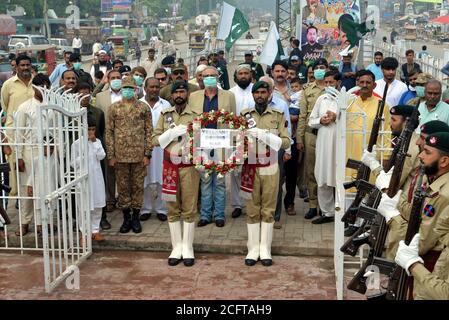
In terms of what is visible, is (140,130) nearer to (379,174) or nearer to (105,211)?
(105,211)

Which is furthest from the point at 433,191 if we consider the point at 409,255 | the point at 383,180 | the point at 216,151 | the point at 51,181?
the point at 51,181

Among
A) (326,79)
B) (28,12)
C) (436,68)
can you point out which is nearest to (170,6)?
(28,12)

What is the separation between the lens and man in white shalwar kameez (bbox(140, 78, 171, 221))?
325 inches

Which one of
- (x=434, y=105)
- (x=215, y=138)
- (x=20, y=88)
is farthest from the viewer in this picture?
(x=20, y=88)

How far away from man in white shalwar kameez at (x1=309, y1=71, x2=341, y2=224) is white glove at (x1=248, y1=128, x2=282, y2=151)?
1.09 meters

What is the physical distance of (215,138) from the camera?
6.58m

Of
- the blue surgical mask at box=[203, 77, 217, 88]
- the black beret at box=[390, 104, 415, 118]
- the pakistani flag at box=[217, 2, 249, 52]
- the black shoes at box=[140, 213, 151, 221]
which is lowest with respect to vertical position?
the black shoes at box=[140, 213, 151, 221]

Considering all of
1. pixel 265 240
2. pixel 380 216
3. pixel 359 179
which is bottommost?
pixel 265 240

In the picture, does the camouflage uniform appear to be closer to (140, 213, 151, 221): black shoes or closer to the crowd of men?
the crowd of men

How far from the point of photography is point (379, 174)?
543 centimetres

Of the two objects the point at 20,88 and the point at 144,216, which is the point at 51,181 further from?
the point at 20,88

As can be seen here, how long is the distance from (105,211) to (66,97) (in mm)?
2173

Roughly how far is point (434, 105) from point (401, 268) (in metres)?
3.59

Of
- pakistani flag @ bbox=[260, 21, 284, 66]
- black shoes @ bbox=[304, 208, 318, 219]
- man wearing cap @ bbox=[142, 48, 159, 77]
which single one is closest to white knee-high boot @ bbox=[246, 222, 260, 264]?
black shoes @ bbox=[304, 208, 318, 219]
